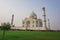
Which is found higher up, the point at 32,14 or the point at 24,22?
the point at 32,14

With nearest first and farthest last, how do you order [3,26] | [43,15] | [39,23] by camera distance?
[3,26] → [43,15] → [39,23]

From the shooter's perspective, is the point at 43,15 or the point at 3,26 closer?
the point at 3,26

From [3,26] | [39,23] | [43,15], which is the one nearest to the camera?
[3,26]

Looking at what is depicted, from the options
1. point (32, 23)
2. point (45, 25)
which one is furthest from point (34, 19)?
point (45, 25)

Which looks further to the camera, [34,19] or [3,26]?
[34,19]

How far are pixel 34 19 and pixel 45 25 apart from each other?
318cm

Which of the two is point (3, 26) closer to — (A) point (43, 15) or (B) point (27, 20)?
(A) point (43, 15)

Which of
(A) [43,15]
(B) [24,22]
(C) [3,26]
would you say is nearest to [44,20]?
(A) [43,15]

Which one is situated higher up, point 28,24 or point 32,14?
point 32,14

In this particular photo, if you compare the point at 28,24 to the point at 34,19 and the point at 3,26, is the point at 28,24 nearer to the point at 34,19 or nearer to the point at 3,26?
the point at 34,19

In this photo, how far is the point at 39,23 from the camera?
17.3m

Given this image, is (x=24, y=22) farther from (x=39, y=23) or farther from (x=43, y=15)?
(x=43, y=15)

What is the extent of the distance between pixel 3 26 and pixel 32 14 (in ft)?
42.7

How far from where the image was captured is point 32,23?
688 inches
